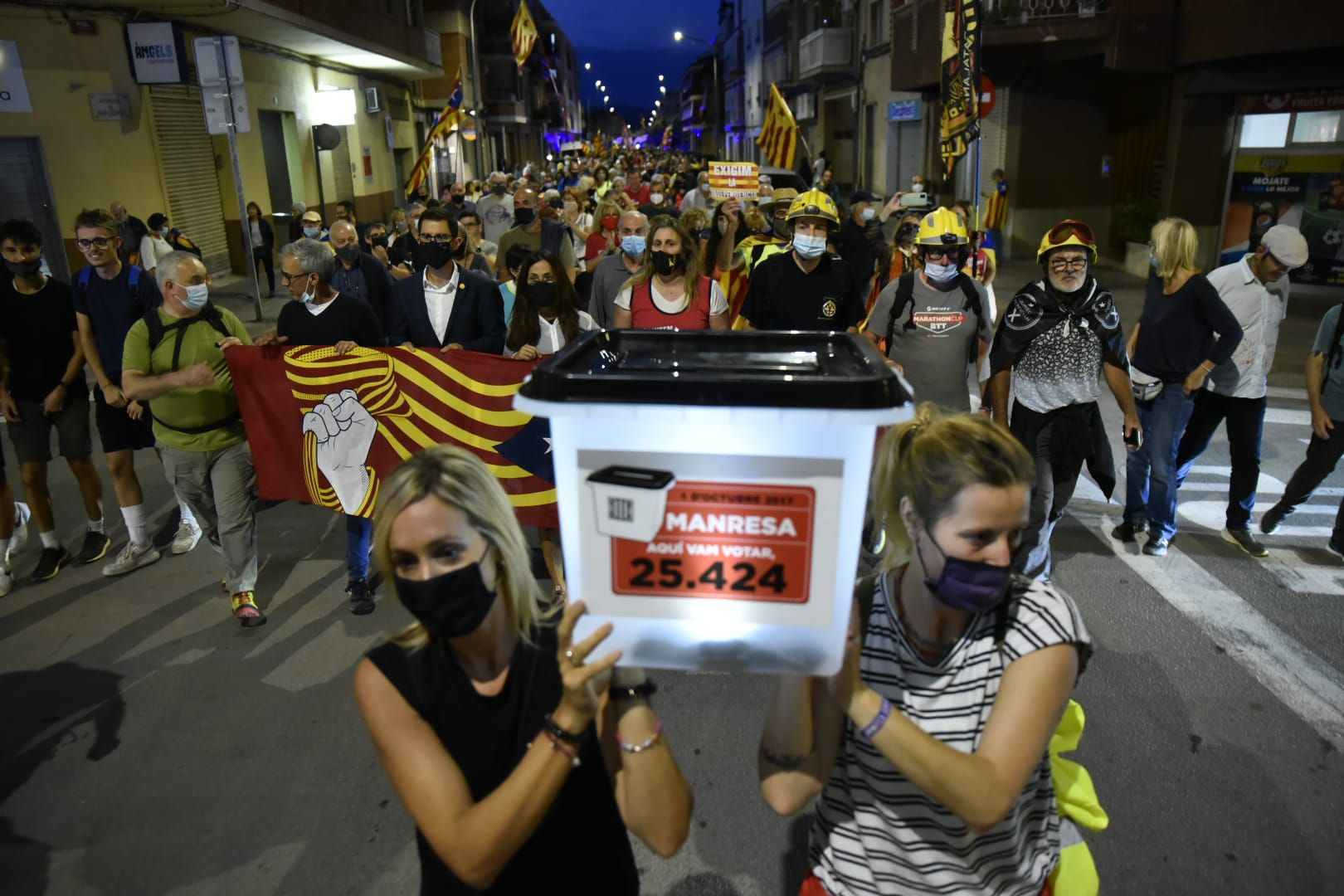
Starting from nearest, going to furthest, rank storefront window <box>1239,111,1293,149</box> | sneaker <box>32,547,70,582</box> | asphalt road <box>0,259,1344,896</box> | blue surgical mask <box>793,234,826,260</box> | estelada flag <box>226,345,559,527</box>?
asphalt road <box>0,259,1344,896</box>
estelada flag <box>226,345,559,527</box>
blue surgical mask <box>793,234,826,260</box>
sneaker <box>32,547,70,582</box>
storefront window <box>1239,111,1293,149</box>

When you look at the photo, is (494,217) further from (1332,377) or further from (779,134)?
(1332,377)

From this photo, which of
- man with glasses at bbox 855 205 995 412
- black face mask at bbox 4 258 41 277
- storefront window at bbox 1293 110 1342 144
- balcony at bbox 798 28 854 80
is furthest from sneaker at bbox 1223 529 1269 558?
balcony at bbox 798 28 854 80

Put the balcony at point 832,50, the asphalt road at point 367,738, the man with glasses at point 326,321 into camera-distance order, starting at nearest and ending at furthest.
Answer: the asphalt road at point 367,738, the man with glasses at point 326,321, the balcony at point 832,50

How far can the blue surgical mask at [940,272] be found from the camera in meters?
5.13

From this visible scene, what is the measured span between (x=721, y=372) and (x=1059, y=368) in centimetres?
380

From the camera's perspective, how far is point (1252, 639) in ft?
15.4

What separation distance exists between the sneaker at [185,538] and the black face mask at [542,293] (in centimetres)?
279

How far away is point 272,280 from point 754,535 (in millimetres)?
17051

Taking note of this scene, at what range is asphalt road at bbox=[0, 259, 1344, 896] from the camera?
325cm

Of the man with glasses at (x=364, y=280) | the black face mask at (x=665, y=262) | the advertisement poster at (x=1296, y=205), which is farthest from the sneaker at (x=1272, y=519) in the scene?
the advertisement poster at (x=1296, y=205)

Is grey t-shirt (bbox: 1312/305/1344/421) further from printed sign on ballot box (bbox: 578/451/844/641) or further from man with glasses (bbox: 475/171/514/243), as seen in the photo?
man with glasses (bbox: 475/171/514/243)

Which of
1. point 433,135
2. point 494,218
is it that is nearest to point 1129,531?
point 494,218

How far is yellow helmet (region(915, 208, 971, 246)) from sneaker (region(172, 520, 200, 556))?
501 centimetres

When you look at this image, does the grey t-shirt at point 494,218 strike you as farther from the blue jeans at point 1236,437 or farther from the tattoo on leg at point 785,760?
the tattoo on leg at point 785,760
